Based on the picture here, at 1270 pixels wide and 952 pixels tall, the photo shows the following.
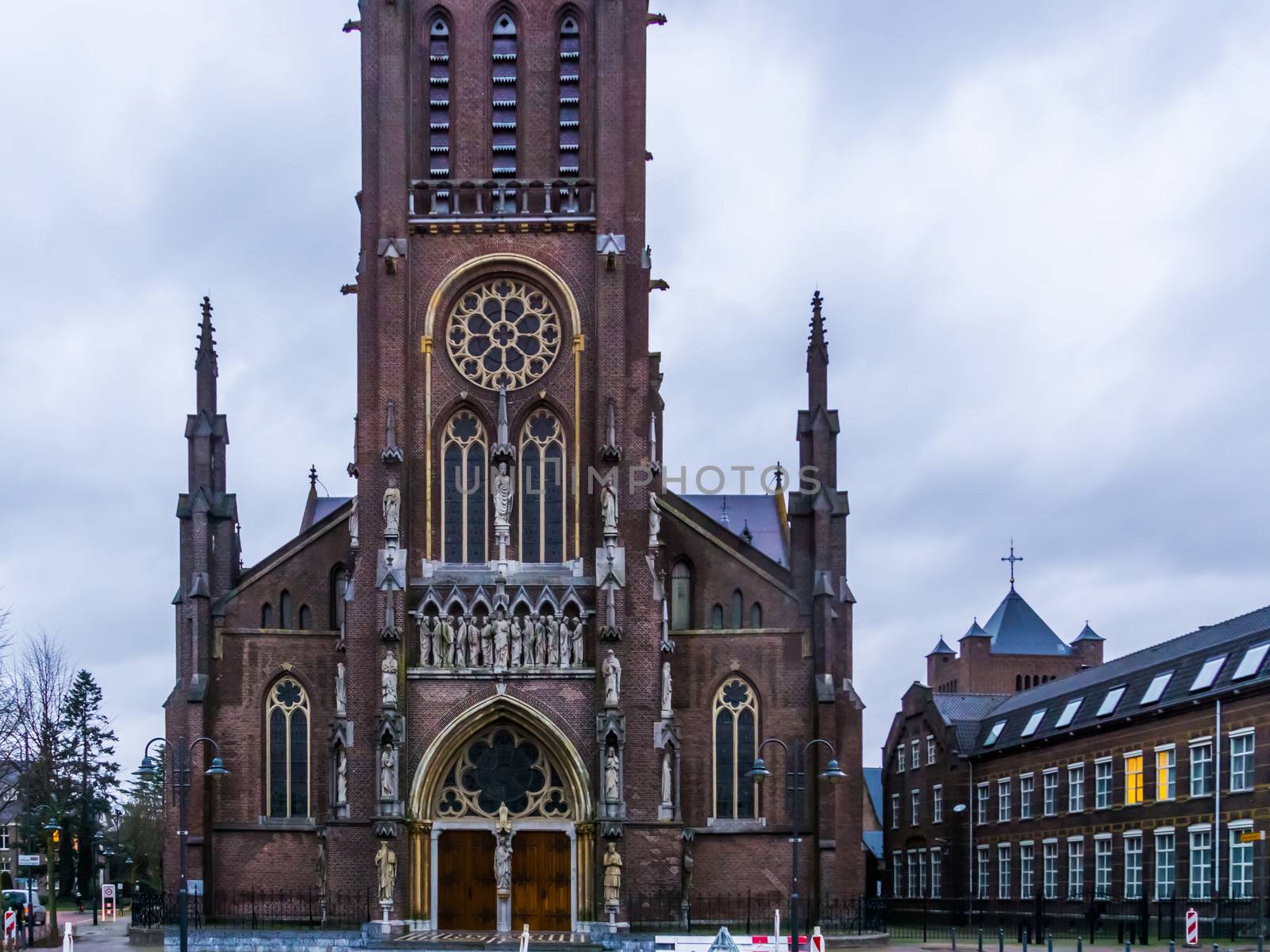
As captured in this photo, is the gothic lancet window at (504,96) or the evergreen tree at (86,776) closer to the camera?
the gothic lancet window at (504,96)

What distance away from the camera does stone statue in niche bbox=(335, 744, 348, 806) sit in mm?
47188

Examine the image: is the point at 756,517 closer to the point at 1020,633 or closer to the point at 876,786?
the point at 1020,633

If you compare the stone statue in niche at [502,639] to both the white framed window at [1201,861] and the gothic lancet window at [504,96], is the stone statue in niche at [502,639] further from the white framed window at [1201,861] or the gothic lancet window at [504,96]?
the white framed window at [1201,861]

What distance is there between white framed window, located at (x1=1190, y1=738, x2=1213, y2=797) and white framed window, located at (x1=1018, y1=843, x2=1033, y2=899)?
14510mm

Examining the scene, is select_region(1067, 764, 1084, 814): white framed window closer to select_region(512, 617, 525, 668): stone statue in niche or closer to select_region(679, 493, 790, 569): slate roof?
select_region(679, 493, 790, 569): slate roof

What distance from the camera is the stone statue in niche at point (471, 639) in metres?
47.3

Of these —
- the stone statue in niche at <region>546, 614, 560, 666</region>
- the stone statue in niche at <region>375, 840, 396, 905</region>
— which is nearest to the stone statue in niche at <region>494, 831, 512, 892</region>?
the stone statue in niche at <region>375, 840, 396, 905</region>

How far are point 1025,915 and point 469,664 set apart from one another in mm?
24161

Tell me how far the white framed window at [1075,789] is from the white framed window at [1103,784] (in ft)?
4.62

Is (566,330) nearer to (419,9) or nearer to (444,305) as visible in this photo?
(444,305)

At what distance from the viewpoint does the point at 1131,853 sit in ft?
173


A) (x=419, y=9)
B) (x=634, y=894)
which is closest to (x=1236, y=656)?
(x=634, y=894)

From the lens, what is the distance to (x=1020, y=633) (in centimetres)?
9888

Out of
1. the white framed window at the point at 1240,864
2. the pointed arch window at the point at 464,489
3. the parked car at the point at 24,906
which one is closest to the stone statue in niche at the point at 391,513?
the pointed arch window at the point at 464,489
